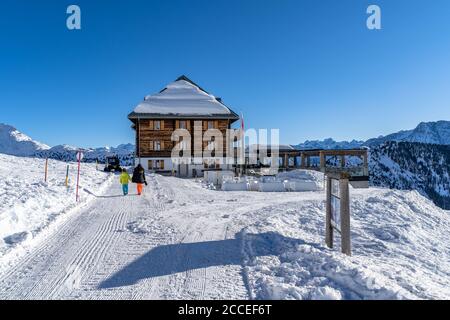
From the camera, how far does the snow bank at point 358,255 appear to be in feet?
12.6

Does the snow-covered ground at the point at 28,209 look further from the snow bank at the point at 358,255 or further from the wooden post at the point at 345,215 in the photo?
the wooden post at the point at 345,215

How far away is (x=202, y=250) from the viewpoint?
582cm

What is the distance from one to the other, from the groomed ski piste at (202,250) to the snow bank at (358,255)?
0.09 feet

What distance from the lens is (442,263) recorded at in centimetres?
720

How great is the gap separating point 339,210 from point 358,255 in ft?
5.44

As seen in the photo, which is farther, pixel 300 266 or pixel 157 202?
pixel 157 202

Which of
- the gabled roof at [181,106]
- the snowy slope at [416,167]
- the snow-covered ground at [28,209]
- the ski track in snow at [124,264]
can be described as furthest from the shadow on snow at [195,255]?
the snowy slope at [416,167]

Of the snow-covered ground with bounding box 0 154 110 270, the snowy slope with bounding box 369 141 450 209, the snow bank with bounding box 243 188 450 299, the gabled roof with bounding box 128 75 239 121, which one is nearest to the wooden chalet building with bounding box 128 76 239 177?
the gabled roof with bounding box 128 75 239 121

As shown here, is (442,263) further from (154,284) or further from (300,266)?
(154,284)

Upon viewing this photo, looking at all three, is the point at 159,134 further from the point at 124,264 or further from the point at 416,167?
the point at 416,167
